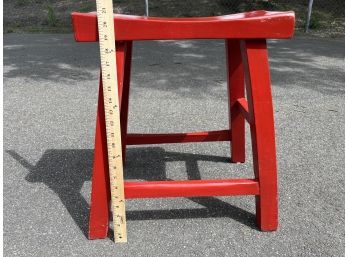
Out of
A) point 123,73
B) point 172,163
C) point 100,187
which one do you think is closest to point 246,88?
point 123,73

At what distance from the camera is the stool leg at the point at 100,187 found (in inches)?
65.9

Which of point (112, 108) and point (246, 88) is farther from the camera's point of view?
point (246, 88)

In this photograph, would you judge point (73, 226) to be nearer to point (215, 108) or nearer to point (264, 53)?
point (264, 53)

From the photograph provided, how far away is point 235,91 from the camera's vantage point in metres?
2.29

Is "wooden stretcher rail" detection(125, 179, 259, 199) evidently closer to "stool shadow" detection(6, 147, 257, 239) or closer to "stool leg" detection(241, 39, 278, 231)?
"stool leg" detection(241, 39, 278, 231)

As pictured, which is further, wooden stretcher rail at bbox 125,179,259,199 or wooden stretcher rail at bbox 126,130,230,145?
wooden stretcher rail at bbox 126,130,230,145

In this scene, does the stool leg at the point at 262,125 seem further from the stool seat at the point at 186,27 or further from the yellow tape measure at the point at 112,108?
the yellow tape measure at the point at 112,108

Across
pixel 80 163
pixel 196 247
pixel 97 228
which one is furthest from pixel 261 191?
pixel 80 163

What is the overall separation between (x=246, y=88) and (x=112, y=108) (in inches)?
22.4

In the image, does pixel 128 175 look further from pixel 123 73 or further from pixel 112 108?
pixel 112 108

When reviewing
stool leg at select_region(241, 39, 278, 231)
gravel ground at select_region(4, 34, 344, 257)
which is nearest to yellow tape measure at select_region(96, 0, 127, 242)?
gravel ground at select_region(4, 34, 344, 257)

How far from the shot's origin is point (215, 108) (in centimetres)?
350

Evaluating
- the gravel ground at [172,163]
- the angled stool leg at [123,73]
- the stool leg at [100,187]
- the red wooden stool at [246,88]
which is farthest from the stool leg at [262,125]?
the stool leg at [100,187]

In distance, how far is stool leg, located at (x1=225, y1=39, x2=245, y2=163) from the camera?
2188 millimetres
